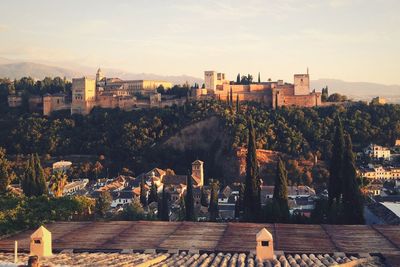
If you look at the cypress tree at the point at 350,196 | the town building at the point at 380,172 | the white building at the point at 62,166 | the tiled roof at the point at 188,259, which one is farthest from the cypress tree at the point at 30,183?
the town building at the point at 380,172

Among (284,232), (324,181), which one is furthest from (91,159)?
(284,232)

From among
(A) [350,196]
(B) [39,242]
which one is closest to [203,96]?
(A) [350,196]

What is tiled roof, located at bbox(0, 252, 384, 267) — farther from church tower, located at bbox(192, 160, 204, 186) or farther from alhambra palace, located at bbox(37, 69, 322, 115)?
alhambra palace, located at bbox(37, 69, 322, 115)

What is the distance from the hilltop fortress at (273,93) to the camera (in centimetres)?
7112

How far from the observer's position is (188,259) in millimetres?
12117

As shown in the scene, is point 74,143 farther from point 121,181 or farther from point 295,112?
point 295,112

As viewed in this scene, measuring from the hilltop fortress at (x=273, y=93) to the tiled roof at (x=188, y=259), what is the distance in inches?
2271

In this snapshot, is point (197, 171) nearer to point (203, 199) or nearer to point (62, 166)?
point (203, 199)

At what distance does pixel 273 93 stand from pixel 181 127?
1417cm

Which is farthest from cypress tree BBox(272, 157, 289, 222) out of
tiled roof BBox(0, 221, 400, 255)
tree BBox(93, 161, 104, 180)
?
tree BBox(93, 161, 104, 180)

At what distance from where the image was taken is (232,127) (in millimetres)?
61219

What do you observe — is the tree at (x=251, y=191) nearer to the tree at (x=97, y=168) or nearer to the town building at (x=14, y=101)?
the tree at (x=97, y=168)

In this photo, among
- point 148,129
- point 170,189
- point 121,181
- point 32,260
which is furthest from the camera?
point 148,129

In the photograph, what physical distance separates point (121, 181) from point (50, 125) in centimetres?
1984
